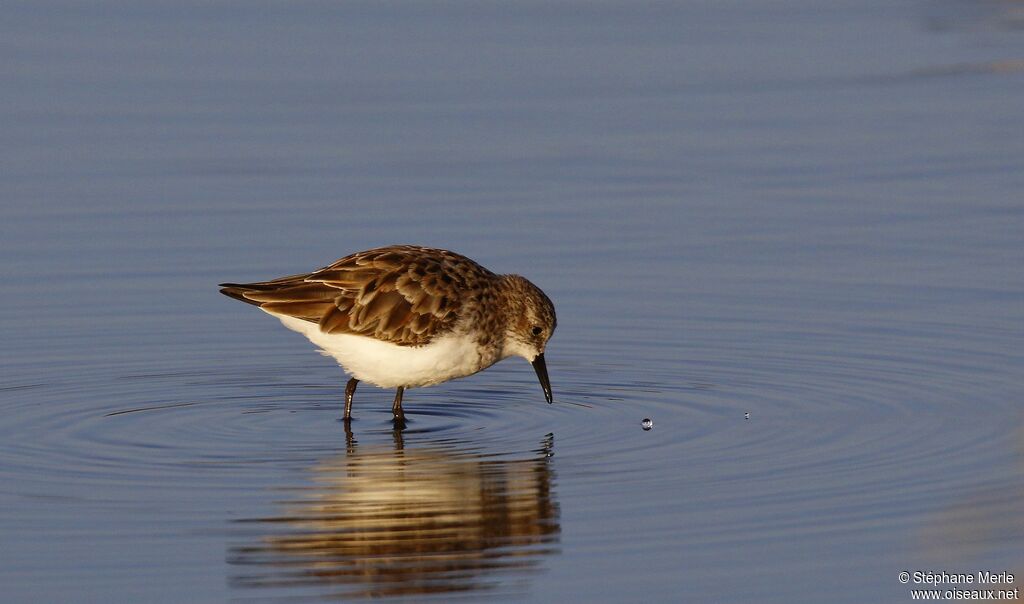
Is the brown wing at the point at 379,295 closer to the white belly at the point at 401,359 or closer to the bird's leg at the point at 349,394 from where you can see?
the white belly at the point at 401,359

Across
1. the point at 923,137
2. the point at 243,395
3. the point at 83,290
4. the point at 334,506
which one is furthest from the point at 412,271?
the point at 923,137

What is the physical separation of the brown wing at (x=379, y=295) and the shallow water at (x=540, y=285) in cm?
69

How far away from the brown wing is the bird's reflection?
986 mm

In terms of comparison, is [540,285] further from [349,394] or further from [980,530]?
[980,530]

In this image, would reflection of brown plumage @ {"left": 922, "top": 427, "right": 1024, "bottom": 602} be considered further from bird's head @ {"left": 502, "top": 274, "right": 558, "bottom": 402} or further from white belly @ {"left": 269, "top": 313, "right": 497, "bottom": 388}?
white belly @ {"left": 269, "top": 313, "right": 497, "bottom": 388}

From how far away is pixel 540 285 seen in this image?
16469 millimetres

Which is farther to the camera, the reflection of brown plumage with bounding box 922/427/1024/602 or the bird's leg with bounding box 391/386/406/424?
the bird's leg with bounding box 391/386/406/424

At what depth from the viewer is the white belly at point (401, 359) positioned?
1348 centimetres

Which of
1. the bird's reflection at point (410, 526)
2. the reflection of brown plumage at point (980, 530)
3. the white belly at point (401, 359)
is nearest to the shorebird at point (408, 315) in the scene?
the white belly at point (401, 359)

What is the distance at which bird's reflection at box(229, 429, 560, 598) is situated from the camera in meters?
10.1

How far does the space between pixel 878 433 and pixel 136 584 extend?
4962mm

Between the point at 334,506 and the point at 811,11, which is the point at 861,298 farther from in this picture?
the point at 811,11

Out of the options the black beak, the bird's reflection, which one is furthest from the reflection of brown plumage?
the black beak

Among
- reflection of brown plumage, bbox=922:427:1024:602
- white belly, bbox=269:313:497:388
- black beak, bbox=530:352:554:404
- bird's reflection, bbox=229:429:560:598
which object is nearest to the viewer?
reflection of brown plumage, bbox=922:427:1024:602
